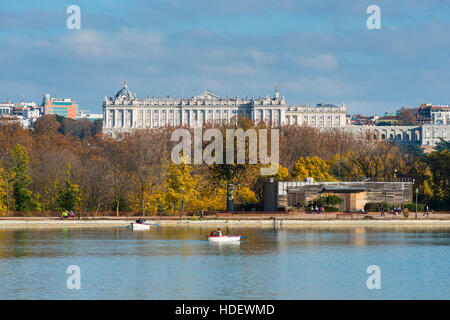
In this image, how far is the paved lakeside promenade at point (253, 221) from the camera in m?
66.8

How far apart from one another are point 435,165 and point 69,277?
52.2 metres

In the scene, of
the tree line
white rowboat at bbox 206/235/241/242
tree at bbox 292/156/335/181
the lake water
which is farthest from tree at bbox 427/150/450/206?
white rowboat at bbox 206/235/241/242

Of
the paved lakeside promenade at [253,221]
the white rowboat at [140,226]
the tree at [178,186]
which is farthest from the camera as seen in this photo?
the tree at [178,186]

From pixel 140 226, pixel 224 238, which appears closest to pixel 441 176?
pixel 140 226

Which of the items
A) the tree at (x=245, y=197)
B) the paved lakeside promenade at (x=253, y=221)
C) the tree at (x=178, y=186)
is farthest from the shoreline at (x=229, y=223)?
the tree at (x=245, y=197)

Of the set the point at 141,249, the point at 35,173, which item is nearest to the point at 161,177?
the point at 35,173

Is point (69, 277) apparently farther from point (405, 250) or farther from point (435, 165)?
point (435, 165)

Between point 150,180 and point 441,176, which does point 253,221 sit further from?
point 441,176

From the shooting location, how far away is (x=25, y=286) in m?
40.0

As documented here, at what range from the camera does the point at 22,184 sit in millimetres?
72812

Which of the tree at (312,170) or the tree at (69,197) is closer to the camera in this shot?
the tree at (69,197)

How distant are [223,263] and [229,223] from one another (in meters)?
20.8

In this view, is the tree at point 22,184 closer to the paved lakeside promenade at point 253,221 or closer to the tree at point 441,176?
the paved lakeside promenade at point 253,221

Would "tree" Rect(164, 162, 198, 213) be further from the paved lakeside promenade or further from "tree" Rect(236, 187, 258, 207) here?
"tree" Rect(236, 187, 258, 207)
